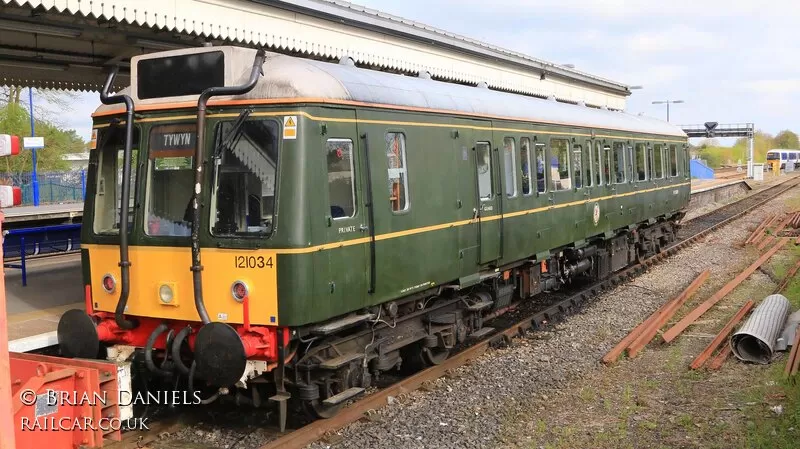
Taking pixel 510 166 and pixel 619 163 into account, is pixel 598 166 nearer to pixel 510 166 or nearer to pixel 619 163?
pixel 619 163

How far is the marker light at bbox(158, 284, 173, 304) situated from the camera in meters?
6.81

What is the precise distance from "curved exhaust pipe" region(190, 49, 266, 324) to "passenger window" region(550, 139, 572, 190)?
6.35 meters

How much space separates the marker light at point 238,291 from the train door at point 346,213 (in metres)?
0.74

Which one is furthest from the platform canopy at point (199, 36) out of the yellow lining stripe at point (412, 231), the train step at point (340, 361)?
the train step at point (340, 361)

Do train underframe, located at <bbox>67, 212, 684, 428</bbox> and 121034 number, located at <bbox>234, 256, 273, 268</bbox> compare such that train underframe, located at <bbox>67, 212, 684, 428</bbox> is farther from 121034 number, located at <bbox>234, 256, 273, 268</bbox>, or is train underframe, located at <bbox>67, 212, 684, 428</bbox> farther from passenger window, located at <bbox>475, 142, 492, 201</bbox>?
passenger window, located at <bbox>475, 142, 492, 201</bbox>

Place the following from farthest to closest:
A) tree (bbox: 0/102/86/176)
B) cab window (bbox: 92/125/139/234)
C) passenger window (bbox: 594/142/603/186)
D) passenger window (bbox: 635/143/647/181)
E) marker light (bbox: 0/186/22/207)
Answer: tree (bbox: 0/102/86/176), passenger window (bbox: 635/143/647/181), passenger window (bbox: 594/142/603/186), cab window (bbox: 92/125/139/234), marker light (bbox: 0/186/22/207)

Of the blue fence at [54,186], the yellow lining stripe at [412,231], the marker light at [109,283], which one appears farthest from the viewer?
the blue fence at [54,186]

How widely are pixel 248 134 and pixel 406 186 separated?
191 centimetres

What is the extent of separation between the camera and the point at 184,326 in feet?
22.6

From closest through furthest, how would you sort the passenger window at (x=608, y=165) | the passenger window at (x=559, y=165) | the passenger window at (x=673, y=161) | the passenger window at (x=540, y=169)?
the passenger window at (x=540, y=169), the passenger window at (x=559, y=165), the passenger window at (x=608, y=165), the passenger window at (x=673, y=161)

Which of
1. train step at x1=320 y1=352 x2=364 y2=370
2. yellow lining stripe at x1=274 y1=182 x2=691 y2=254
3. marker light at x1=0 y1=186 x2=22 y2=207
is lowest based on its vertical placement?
train step at x1=320 y1=352 x2=364 y2=370

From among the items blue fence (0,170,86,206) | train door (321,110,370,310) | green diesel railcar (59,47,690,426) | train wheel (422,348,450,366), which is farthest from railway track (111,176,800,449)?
blue fence (0,170,86,206)

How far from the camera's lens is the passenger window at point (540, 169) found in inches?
442

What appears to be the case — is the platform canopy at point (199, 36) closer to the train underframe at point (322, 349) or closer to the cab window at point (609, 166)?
the cab window at point (609, 166)
